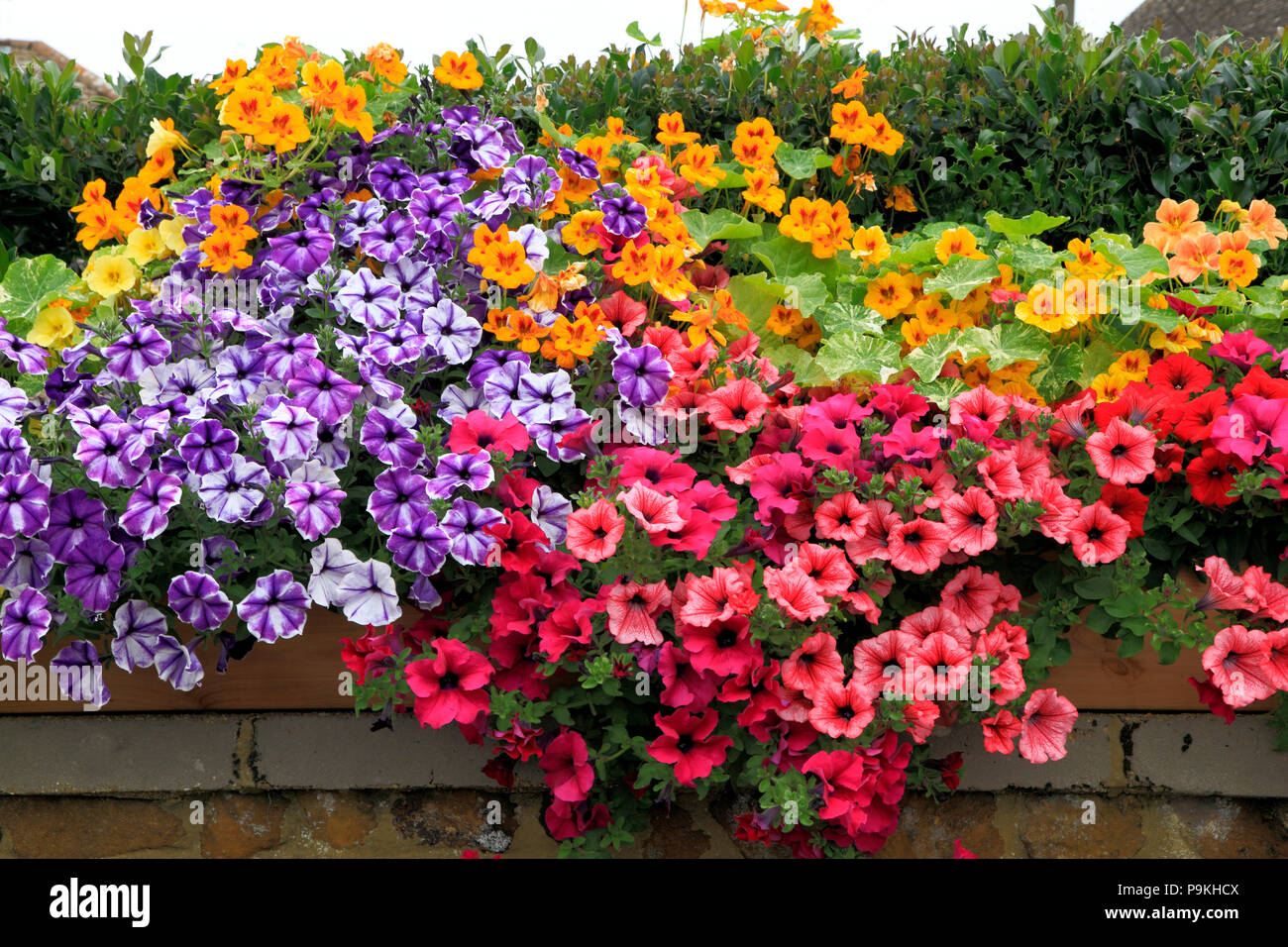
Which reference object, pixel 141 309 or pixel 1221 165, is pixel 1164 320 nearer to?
pixel 1221 165

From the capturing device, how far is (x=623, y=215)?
2.64 meters

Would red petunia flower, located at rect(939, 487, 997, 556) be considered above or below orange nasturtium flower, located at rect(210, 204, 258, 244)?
below

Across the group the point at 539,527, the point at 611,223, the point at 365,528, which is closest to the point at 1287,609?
the point at 539,527

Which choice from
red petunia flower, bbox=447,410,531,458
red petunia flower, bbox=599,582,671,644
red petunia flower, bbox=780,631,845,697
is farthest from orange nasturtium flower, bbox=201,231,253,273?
red petunia flower, bbox=780,631,845,697

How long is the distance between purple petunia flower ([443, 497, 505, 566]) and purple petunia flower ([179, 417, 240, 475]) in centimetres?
47

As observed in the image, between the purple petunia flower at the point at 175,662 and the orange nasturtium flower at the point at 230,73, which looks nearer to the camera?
the purple petunia flower at the point at 175,662

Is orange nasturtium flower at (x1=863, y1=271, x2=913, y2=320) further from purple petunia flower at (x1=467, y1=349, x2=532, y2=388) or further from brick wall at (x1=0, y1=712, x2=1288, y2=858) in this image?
→ brick wall at (x1=0, y1=712, x2=1288, y2=858)

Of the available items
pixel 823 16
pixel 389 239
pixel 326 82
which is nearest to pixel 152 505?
pixel 389 239

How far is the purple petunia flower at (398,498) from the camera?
6.63 feet

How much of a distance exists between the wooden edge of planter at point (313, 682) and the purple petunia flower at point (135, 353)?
2.13ft

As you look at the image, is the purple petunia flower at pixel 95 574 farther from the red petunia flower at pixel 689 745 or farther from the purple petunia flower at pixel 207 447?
the red petunia flower at pixel 689 745

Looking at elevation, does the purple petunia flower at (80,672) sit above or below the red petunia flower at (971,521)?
below

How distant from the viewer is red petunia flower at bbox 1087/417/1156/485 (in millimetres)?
2064

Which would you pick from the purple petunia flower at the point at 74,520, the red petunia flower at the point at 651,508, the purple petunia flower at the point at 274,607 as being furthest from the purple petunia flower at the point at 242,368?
the red petunia flower at the point at 651,508
